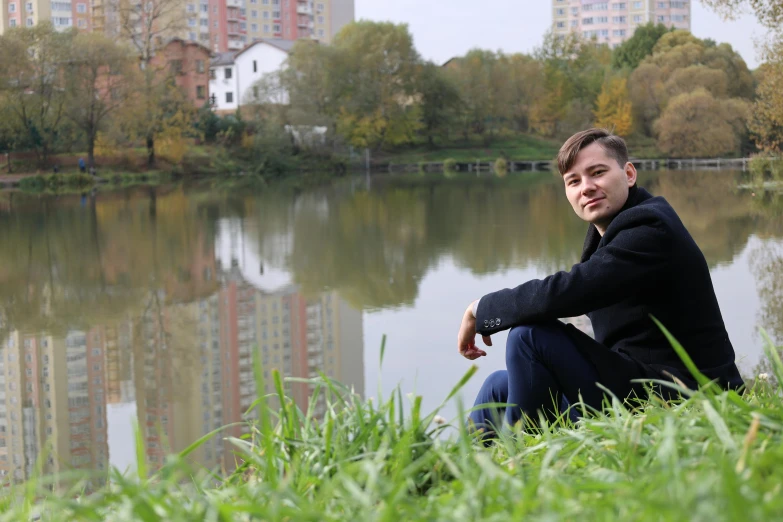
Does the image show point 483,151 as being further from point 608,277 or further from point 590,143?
point 608,277

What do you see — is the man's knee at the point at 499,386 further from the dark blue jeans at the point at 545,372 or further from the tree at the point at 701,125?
the tree at the point at 701,125

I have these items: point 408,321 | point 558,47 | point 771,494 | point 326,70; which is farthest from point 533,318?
point 558,47

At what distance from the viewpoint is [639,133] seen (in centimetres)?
4847

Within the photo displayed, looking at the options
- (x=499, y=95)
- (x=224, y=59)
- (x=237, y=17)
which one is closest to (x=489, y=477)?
(x=499, y=95)

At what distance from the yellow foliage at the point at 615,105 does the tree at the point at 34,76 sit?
984 inches

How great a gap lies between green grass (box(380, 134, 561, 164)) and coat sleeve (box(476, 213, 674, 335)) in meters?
45.3

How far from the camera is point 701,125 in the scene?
141ft

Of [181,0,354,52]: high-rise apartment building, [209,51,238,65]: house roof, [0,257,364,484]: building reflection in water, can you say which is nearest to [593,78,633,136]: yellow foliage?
[209,51,238,65]: house roof

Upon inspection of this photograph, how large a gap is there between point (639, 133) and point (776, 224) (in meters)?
36.4

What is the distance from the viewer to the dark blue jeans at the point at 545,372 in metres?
2.48

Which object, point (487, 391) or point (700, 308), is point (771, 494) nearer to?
point (700, 308)

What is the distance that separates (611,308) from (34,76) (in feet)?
109

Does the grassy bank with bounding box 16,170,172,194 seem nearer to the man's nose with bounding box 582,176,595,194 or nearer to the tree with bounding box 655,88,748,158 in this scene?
the tree with bounding box 655,88,748,158

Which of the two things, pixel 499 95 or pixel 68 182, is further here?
pixel 499 95
